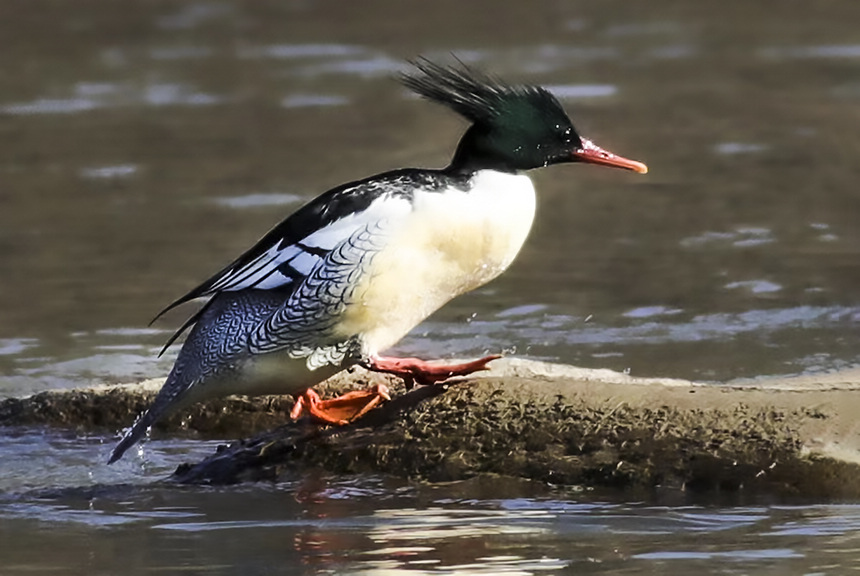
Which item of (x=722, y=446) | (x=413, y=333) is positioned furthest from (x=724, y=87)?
(x=722, y=446)

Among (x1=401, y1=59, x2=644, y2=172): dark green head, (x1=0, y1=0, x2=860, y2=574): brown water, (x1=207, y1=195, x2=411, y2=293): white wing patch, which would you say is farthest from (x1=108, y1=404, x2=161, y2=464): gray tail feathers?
(x1=401, y1=59, x2=644, y2=172): dark green head

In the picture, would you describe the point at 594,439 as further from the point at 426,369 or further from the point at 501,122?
the point at 501,122

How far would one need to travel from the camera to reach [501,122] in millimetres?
6645

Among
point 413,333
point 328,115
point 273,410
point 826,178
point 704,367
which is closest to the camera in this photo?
point 273,410

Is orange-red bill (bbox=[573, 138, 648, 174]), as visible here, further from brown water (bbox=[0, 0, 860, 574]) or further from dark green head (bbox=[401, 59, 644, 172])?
brown water (bbox=[0, 0, 860, 574])

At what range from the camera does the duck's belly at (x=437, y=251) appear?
6.37m

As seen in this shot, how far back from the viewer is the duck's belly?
637 centimetres

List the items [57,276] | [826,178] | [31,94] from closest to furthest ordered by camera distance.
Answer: [57,276]
[826,178]
[31,94]

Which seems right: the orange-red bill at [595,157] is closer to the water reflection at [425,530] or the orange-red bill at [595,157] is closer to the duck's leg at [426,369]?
the duck's leg at [426,369]

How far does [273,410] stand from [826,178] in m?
5.14

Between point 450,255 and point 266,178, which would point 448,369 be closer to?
point 450,255

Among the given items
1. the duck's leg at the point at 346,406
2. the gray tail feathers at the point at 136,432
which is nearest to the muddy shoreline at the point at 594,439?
the duck's leg at the point at 346,406

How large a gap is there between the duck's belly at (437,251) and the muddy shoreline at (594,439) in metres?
0.26

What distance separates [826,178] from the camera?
1162 cm
